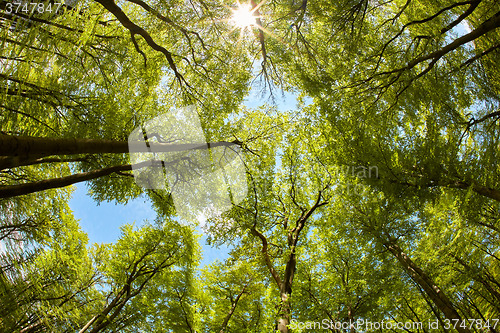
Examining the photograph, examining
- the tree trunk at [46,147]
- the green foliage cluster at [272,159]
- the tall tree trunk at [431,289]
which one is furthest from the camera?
the tall tree trunk at [431,289]

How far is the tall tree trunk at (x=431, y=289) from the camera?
4.32 m

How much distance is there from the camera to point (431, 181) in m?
3.52

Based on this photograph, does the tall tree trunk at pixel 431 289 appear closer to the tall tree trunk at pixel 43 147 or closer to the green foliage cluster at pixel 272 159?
the green foliage cluster at pixel 272 159

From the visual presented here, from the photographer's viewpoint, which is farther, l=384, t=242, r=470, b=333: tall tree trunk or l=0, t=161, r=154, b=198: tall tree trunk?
l=384, t=242, r=470, b=333: tall tree trunk

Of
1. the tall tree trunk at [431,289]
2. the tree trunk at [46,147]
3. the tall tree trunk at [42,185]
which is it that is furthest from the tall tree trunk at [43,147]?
the tall tree trunk at [431,289]

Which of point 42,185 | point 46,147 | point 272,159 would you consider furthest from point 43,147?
point 272,159

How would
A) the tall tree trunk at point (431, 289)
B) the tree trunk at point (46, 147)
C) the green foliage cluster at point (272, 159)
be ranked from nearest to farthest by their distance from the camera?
the tree trunk at point (46, 147), the green foliage cluster at point (272, 159), the tall tree trunk at point (431, 289)

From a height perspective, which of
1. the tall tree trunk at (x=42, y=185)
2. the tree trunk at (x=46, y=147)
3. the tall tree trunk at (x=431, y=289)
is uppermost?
the tall tree trunk at (x=42, y=185)

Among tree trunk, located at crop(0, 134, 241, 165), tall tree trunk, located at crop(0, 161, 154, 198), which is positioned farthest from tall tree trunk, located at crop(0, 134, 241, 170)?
tall tree trunk, located at crop(0, 161, 154, 198)

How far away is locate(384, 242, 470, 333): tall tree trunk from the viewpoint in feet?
14.2

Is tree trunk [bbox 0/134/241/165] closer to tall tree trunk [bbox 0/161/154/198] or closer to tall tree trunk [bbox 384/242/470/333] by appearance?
tall tree trunk [bbox 0/161/154/198]

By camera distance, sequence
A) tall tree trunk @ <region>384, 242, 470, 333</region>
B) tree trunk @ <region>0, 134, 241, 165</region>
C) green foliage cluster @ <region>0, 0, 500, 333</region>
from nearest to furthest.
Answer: tree trunk @ <region>0, 134, 241, 165</region>
green foliage cluster @ <region>0, 0, 500, 333</region>
tall tree trunk @ <region>384, 242, 470, 333</region>

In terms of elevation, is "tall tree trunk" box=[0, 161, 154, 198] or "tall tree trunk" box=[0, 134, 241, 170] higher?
"tall tree trunk" box=[0, 161, 154, 198]

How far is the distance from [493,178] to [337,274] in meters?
5.88
